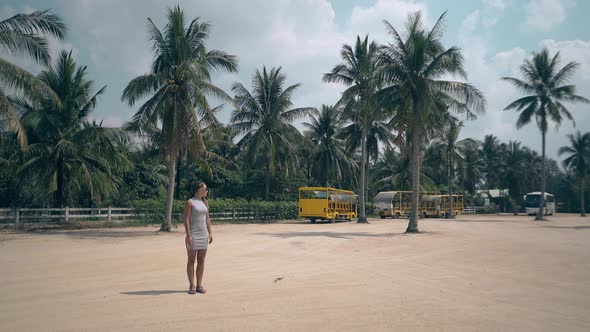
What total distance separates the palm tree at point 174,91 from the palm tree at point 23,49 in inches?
205

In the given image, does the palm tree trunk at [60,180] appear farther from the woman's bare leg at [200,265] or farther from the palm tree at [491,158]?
the palm tree at [491,158]

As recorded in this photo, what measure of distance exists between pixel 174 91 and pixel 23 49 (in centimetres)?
702

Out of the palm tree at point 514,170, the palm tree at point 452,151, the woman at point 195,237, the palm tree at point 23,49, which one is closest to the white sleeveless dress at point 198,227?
the woman at point 195,237

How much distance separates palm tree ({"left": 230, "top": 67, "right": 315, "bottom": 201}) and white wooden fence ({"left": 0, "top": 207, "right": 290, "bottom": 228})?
591 centimetres

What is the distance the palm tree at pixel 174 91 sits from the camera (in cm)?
2253

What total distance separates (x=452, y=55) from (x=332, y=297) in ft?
62.0

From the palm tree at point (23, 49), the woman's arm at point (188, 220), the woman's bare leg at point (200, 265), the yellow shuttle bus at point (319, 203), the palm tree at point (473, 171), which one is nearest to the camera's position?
the woman's arm at point (188, 220)

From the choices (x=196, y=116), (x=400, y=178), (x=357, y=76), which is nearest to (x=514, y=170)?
(x=400, y=178)

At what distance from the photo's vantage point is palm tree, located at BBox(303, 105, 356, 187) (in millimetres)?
45125

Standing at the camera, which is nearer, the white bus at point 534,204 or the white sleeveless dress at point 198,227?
the white sleeveless dress at point 198,227

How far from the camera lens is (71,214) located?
90.1 feet

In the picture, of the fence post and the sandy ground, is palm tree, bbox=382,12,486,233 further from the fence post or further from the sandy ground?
the fence post

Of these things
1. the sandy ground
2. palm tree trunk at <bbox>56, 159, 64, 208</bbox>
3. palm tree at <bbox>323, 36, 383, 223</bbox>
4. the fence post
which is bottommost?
the sandy ground

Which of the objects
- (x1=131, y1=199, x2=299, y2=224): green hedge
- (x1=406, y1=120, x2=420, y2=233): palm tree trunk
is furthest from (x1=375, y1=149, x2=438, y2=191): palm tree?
(x1=406, y1=120, x2=420, y2=233): palm tree trunk
